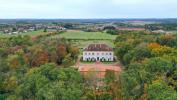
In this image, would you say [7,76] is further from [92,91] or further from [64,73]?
[92,91]

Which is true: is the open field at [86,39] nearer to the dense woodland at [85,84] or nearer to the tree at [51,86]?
the dense woodland at [85,84]

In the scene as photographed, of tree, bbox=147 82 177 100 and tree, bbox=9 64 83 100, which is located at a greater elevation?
tree, bbox=147 82 177 100

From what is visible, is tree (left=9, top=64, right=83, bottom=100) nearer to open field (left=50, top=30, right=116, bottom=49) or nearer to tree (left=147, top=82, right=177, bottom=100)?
tree (left=147, top=82, right=177, bottom=100)

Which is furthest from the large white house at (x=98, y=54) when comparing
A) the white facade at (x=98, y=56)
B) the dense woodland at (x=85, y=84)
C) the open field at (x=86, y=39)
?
the dense woodland at (x=85, y=84)

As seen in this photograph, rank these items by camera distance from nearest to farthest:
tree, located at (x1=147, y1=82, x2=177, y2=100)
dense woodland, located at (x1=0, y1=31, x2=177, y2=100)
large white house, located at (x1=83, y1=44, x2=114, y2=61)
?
tree, located at (x1=147, y1=82, x2=177, y2=100) → dense woodland, located at (x1=0, y1=31, x2=177, y2=100) → large white house, located at (x1=83, y1=44, x2=114, y2=61)

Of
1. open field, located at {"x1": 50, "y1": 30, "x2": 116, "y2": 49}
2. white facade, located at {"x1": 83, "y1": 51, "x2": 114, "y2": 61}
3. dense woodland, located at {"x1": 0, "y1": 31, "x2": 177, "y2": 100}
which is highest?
dense woodland, located at {"x1": 0, "y1": 31, "x2": 177, "y2": 100}

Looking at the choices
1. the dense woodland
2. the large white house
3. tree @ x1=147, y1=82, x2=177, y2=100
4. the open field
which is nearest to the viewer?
tree @ x1=147, y1=82, x2=177, y2=100

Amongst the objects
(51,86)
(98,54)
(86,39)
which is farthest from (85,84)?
(86,39)

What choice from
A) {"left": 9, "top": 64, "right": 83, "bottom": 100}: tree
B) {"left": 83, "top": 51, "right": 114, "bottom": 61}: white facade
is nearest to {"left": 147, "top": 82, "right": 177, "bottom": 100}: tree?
{"left": 9, "top": 64, "right": 83, "bottom": 100}: tree

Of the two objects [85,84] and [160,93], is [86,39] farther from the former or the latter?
[160,93]
